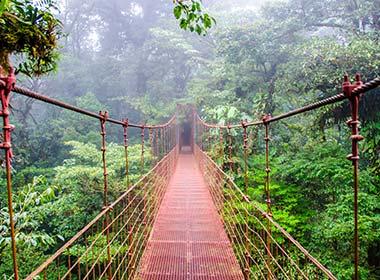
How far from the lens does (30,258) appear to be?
546cm

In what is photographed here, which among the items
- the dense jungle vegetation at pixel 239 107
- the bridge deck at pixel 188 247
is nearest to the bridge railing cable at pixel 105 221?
the bridge deck at pixel 188 247

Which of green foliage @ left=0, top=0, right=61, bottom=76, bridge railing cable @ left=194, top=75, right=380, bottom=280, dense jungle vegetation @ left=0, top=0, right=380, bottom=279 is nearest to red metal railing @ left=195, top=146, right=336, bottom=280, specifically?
bridge railing cable @ left=194, top=75, right=380, bottom=280

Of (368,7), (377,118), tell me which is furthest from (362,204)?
(368,7)

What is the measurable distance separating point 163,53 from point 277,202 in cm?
822

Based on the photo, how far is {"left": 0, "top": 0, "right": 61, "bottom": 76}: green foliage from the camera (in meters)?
1.54

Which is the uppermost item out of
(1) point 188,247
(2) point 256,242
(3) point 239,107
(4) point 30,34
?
(3) point 239,107

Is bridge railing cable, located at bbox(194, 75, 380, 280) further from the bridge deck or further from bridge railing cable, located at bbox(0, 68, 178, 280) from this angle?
bridge railing cable, located at bbox(0, 68, 178, 280)

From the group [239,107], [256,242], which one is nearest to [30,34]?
[256,242]

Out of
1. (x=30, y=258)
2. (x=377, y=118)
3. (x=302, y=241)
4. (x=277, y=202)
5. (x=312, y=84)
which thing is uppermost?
(x=312, y=84)

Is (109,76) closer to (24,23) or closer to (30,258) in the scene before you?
(30,258)

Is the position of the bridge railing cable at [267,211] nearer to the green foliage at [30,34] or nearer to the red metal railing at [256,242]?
the red metal railing at [256,242]

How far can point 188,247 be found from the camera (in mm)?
2371

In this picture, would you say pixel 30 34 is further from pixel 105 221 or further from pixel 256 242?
pixel 256 242

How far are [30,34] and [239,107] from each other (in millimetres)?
5436
